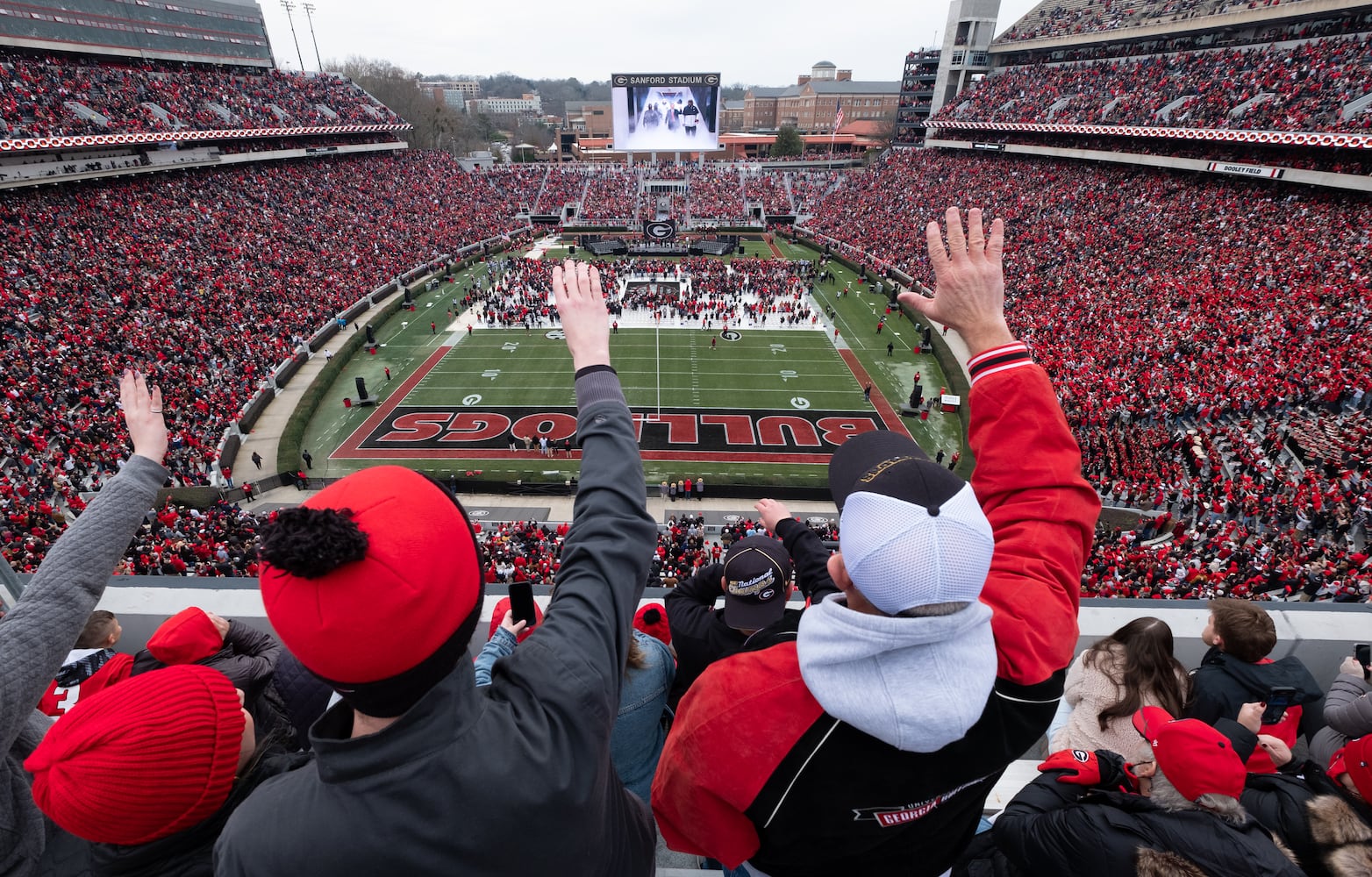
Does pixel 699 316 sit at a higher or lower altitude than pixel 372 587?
lower

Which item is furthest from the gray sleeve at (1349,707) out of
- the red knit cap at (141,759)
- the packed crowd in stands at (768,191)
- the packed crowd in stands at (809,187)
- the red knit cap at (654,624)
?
the packed crowd in stands at (809,187)

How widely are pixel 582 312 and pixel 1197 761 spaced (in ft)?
7.97

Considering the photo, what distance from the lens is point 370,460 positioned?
1947 cm

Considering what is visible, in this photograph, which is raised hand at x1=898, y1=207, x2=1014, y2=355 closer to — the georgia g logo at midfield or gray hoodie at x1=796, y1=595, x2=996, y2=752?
gray hoodie at x1=796, y1=595, x2=996, y2=752

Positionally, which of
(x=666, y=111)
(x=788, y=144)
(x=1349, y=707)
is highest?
(x=666, y=111)

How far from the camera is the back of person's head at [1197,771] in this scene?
1.94 m

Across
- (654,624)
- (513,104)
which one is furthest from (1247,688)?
(513,104)

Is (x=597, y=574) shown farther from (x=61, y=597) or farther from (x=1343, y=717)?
(x=1343, y=717)

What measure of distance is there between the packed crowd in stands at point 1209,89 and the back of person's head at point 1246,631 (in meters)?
33.7

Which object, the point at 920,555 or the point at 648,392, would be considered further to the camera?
the point at 648,392

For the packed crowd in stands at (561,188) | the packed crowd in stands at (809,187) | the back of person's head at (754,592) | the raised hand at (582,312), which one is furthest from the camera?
the packed crowd in stands at (809,187)

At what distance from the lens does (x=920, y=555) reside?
4.34ft

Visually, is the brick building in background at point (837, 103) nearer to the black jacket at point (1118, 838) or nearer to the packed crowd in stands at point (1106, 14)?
the packed crowd in stands at point (1106, 14)

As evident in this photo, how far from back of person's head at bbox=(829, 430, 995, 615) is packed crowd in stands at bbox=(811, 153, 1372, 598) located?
10.7 metres
